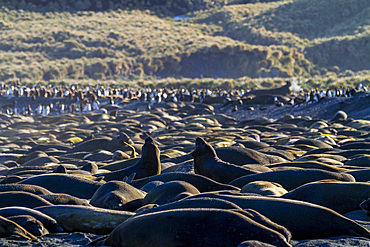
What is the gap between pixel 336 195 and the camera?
5.19 metres

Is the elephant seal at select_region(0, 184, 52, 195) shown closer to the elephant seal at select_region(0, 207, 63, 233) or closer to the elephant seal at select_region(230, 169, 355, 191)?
the elephant seal at select_region(0, 207, 63, 233)

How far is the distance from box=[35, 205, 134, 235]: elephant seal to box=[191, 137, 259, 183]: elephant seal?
7.32ft

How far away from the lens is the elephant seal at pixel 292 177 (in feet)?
20.8

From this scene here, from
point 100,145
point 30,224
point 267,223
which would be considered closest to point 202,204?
point 267,223

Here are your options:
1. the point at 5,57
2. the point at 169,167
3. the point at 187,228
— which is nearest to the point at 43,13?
the point at 5,57

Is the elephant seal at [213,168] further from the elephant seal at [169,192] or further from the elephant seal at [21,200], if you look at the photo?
the elephant seal at [21,200]

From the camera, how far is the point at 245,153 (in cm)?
905

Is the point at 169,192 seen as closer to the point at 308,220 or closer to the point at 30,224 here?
the point at 30,224

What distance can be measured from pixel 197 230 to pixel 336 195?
1.97 metres

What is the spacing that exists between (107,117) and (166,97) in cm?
1116

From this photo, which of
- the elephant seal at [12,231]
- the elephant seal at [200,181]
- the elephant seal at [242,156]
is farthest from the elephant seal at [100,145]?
the elephant seal at [12,231]

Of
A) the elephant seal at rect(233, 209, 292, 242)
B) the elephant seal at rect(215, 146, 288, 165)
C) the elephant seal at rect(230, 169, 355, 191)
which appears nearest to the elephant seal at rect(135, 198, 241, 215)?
the elephant seal at rect(233, 209, 292, 242)

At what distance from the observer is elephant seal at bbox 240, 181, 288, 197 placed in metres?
5.61

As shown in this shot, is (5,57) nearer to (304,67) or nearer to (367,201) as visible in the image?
(304,67)
